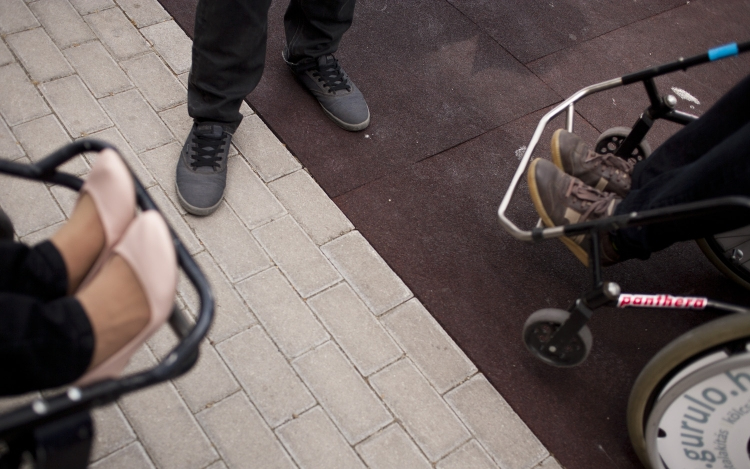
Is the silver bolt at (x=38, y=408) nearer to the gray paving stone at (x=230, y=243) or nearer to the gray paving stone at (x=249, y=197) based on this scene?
the gray paving stone at (x=230, y=243)

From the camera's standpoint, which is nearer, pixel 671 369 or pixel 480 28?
pixel 671 369

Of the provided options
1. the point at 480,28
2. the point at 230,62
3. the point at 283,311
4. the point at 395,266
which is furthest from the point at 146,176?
the point at 480,28

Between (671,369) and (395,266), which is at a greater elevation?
(671,369)

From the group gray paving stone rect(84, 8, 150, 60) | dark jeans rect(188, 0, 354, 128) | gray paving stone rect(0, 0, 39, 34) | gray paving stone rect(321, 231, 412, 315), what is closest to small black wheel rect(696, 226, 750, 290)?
gray paving stone rect(321, 231, 412, 315)

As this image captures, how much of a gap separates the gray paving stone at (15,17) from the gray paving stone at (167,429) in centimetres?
205

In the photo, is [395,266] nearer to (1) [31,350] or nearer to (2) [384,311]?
(2) [384,311]

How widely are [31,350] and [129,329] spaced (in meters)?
0.18

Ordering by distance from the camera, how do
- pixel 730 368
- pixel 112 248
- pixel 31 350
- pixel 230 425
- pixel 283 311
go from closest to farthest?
pixel 31 350 < pixel 112 248 < pixel 730 368 < pixel 230 425 < pixel 283 311

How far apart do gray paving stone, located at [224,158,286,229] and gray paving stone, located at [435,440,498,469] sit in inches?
46.2

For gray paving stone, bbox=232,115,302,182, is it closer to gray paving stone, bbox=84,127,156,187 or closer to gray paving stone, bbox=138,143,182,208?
Result: gray paving stone, bbox=138,143,182,208

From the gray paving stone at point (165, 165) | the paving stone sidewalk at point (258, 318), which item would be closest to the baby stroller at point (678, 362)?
the paving stone sidewalk at point (258, 318)

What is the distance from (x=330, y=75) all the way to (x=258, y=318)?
132 centimetres

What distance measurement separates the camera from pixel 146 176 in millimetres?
2807

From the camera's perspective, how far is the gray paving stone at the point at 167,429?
206 cm
